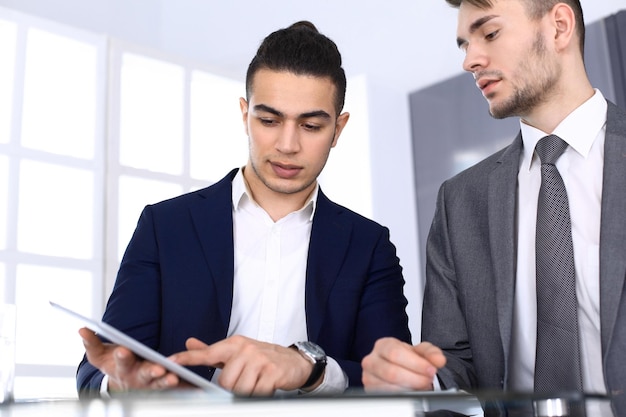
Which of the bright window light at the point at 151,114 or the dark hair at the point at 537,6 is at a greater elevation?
the bright window light at the point at 151,114

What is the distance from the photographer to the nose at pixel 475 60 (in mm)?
1772

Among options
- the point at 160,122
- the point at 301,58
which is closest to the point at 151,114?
the point at 160,122

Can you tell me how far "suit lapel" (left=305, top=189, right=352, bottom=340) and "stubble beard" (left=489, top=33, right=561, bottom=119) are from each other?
43 cm

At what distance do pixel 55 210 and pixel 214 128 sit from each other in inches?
40.2

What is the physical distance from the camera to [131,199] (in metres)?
3.81

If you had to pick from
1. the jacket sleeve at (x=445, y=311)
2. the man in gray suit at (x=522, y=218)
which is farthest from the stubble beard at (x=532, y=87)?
the jacket sleeve at (x=445, y=311)

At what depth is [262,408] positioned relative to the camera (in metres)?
0.81

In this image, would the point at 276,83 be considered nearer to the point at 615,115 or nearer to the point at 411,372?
the point at 615,115

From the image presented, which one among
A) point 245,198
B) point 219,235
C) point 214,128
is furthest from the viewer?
point 214,128

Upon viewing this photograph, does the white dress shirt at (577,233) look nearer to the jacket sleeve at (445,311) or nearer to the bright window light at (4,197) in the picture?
the jacket sleeve at (445,311)

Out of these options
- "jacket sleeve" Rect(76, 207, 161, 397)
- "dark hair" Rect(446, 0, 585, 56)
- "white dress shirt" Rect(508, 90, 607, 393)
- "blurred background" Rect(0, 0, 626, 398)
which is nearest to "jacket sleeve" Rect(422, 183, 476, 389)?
"white dress shirt" Rect(508, 90, 607, 393)

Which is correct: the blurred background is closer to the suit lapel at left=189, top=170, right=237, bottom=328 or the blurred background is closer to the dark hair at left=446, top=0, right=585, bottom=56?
the suit lapel at left=189, top=170, right=237, bottom=328

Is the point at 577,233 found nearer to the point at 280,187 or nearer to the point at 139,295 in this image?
the point at 280,187

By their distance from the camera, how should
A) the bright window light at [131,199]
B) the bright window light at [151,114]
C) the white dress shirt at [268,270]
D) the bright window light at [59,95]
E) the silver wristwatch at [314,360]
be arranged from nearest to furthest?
the silver wristwatch at [314,360] < the white dress shirt at [268,270] < the bright window light at [59,95] < the bright window light at [131,199] < the bright window light at [151,114]
